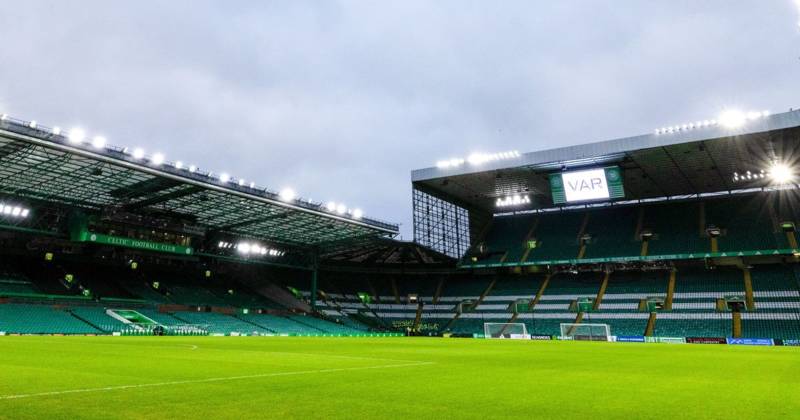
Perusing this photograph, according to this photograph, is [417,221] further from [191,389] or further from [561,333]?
[191,389]

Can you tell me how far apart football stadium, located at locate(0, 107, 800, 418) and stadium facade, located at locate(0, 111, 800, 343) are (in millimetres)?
212

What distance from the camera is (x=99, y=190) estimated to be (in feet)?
131

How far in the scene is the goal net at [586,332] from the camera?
5012 cm

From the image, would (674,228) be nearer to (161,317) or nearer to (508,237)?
(508,237)

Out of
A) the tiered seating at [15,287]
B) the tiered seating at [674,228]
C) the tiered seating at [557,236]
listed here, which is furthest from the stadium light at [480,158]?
the tiered seating at [15,287]

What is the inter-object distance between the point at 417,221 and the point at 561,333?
870 inches

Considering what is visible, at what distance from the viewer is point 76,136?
31.9m

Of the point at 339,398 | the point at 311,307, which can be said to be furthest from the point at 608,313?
the point at 339,398

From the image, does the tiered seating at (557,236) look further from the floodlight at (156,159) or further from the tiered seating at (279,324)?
the floodlight at (156,159)

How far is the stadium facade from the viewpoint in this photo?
41.7 m

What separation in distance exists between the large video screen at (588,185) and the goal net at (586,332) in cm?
1266

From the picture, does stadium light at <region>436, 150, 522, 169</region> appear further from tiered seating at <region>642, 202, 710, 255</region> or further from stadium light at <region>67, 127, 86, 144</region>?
stadium light at <region>67, 127, 86, 144</region>

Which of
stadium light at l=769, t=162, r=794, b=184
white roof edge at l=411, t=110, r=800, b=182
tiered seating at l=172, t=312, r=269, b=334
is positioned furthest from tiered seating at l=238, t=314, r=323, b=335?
stadium light at l=769, t=162, r=794, b=184

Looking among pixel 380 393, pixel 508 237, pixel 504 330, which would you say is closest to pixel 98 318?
pixel 504 330
